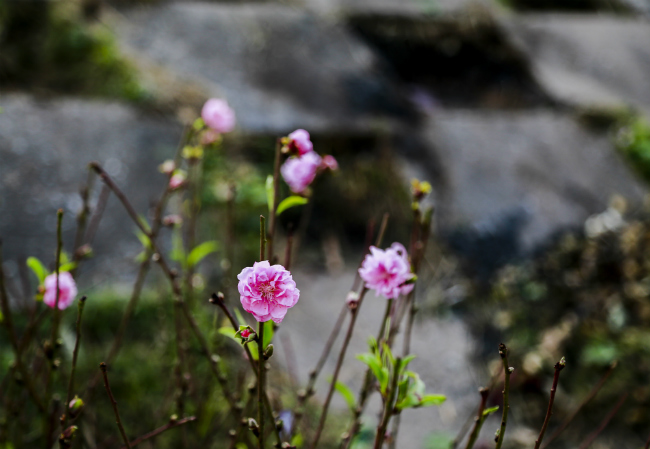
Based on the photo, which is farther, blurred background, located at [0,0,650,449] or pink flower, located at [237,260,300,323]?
blurred background, located at [0,0,650,449]

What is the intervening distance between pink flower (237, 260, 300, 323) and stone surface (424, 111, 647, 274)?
153 cm

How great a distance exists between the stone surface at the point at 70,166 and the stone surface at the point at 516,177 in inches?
43.5

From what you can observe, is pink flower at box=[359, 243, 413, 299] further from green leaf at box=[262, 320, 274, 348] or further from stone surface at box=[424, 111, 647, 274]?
stone surface at box=[424, 111, 647, 274]

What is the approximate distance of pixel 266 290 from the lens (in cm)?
60

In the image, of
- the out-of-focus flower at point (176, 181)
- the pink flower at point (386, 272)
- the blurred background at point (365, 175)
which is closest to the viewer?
the pink flower at point (386, 272)

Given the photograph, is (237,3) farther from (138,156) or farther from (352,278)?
(352,278)

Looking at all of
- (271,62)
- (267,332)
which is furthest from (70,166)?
(267,332)

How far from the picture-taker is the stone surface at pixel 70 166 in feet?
5.45

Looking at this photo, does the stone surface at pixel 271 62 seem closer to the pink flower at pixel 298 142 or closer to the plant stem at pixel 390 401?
the pink flower at pixel 298 142

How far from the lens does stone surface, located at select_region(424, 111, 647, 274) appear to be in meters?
2.09

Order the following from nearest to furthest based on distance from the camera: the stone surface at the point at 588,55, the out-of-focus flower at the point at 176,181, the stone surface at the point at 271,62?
the out-of-focus flower at the point at 176,181 → the stone surface at the point at 271,62 → the stone surface at the point at 588,55

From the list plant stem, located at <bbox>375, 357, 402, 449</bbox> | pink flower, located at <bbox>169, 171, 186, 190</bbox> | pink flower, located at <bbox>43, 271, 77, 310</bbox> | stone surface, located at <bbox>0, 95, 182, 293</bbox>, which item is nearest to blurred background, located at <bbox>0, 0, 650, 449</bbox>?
stone surface, located at <bbox>0, 95, 182, 293</bbox>

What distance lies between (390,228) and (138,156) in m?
0.96

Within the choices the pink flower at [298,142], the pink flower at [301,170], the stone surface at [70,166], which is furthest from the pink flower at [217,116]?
the stone surface at [70,166]
